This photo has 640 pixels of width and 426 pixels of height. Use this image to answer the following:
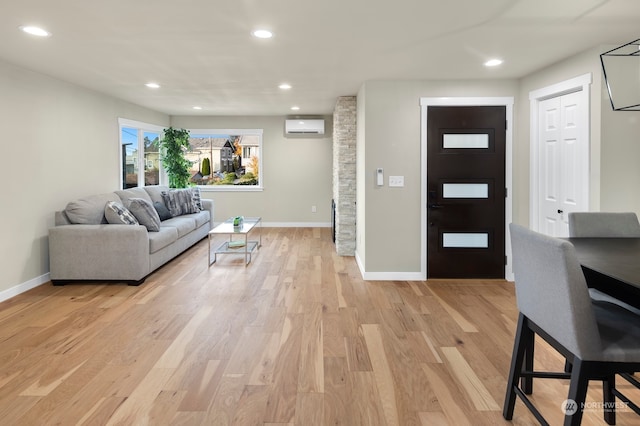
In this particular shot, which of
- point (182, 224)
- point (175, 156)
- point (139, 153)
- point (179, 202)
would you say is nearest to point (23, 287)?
point (182, 224)

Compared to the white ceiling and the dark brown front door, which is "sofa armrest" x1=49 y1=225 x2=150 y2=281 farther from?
the dark brown front door

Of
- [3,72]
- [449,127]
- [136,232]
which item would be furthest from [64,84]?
[449,127]

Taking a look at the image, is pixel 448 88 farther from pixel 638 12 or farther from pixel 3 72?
pixel 3 72

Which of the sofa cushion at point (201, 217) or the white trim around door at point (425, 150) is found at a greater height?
the white trim around door at point (425, 150)

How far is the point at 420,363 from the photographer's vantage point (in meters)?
2.61

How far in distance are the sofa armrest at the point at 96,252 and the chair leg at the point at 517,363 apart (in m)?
3.78

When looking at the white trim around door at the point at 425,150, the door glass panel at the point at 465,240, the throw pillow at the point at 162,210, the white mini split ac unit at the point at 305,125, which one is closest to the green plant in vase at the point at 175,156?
the throw pillow at the point at 162,210

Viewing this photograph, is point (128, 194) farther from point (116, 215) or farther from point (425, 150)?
point (425, 150)

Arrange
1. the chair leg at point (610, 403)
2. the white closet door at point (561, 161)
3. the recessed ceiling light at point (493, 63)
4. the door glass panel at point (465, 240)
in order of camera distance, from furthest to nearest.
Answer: the door glass panel at point (465, 240)
the recessed ceiling light at point (493, 63)
the white closet door at point (561, 161)
the chair leg at point (610, 403)

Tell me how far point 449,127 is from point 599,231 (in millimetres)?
2366

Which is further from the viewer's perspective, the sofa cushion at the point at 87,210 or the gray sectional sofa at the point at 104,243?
the sofa cushion at the point at 87,210

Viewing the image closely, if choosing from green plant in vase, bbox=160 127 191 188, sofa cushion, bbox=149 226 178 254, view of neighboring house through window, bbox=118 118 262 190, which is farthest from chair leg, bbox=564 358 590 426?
view of neighboring house through window, bbox=118 118 262 190

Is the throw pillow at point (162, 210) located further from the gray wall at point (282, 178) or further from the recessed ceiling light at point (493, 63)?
the recessed ceiling light at point (493, 63)

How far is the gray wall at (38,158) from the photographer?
3951 mm
